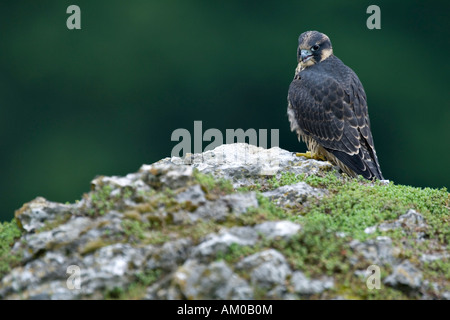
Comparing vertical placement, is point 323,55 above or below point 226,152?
above

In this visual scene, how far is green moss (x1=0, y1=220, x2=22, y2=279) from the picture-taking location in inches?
213

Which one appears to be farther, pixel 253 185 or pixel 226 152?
pixel 226 152

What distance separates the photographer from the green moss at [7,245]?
5414mm

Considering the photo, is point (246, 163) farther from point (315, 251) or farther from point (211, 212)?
point (315, 251)

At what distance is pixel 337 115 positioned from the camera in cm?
995

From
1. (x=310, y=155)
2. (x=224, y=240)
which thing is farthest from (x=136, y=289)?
(x=310, y=155)

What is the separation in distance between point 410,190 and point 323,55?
3.80 meters

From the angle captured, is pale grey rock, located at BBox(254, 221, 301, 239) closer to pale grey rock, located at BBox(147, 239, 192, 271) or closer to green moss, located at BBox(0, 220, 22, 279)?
pale grey rock, located at BBox(147, 239, 192, 271)

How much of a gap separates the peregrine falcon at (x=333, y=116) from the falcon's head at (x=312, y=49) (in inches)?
0.7

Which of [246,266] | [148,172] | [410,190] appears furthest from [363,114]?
[246,266]

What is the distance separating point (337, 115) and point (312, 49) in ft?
4.58
